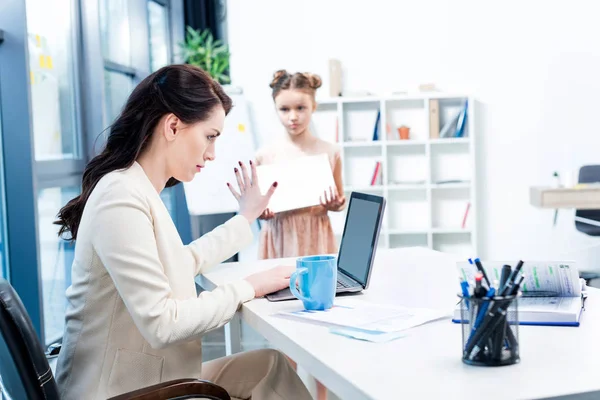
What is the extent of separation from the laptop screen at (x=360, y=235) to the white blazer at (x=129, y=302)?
36cm

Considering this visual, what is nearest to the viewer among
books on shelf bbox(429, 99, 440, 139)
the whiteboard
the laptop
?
the laptop

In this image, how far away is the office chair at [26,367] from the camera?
118cm

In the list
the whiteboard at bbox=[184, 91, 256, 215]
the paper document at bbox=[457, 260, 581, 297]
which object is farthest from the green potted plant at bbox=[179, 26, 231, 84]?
the paper document at bbox=[457, 260, 581, 297]

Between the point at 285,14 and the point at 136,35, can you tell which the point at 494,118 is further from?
the point at 136,35

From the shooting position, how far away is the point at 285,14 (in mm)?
5723

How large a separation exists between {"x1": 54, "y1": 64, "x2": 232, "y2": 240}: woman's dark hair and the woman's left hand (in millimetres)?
1424

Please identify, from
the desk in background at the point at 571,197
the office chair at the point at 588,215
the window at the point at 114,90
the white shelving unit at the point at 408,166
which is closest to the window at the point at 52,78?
the window at the point at 114,90

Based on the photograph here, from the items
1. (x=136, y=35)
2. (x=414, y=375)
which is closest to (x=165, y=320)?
(x=414, y=375)

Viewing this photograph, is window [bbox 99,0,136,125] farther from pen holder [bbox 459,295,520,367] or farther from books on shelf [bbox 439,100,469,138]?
pen holder [bbox 459,295,520,367]

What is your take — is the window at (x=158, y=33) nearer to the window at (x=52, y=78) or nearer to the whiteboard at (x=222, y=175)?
the whiteboard at (x=222, y=175)

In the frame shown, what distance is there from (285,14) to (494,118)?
185 centimetres

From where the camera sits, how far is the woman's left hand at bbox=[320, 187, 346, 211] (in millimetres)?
2969

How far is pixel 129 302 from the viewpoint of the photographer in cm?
132

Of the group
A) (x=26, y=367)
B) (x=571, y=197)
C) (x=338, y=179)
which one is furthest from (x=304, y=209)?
(x=571, y=197)
